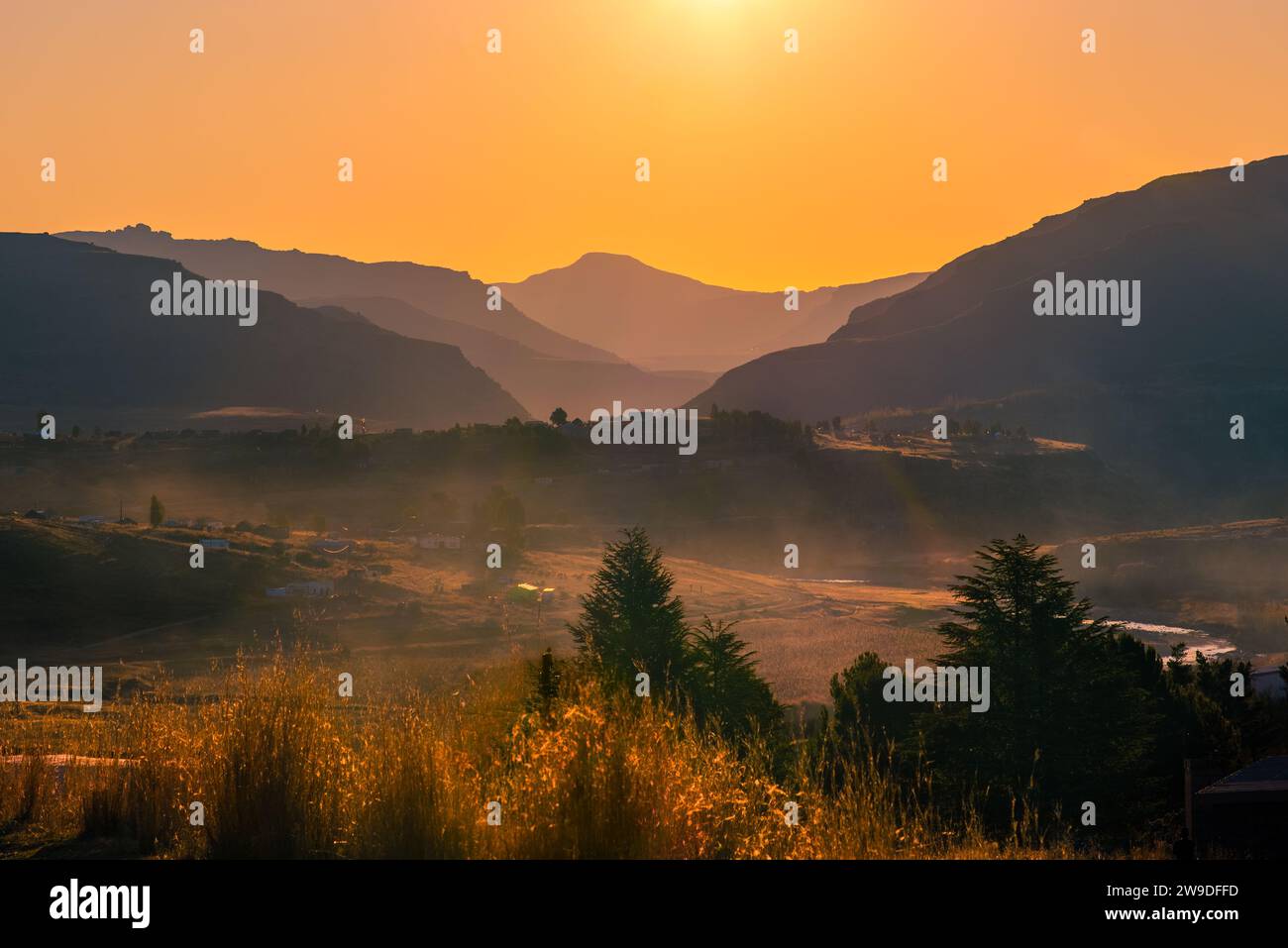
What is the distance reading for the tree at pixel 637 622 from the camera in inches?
1043

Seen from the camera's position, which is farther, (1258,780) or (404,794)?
(1258,780)

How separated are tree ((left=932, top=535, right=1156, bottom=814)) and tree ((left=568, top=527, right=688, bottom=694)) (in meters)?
5.94

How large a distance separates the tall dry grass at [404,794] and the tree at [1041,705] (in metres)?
12.5

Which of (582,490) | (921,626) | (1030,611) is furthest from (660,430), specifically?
(1030,611)

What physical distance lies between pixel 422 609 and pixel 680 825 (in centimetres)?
6504

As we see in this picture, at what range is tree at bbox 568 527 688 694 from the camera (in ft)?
86.9

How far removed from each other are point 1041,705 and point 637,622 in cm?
892

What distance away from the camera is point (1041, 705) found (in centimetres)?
2364

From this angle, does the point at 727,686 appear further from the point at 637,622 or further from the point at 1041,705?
the point at 1041,705

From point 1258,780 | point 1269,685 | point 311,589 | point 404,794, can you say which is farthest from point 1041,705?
point 311,589

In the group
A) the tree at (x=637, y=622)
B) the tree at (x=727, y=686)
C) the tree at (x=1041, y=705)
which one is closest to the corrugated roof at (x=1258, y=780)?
the tree at (x=1041, y=705)

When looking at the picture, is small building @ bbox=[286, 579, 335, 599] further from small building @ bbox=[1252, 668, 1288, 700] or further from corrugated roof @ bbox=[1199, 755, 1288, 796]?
corrugated roof @ bbox=[1199, 755, 1288, 796]

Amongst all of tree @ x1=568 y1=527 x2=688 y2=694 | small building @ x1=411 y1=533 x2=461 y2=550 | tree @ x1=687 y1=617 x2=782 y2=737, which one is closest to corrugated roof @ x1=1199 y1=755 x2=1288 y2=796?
tree @ x1=687 y1=617 x2=782 y2=737
